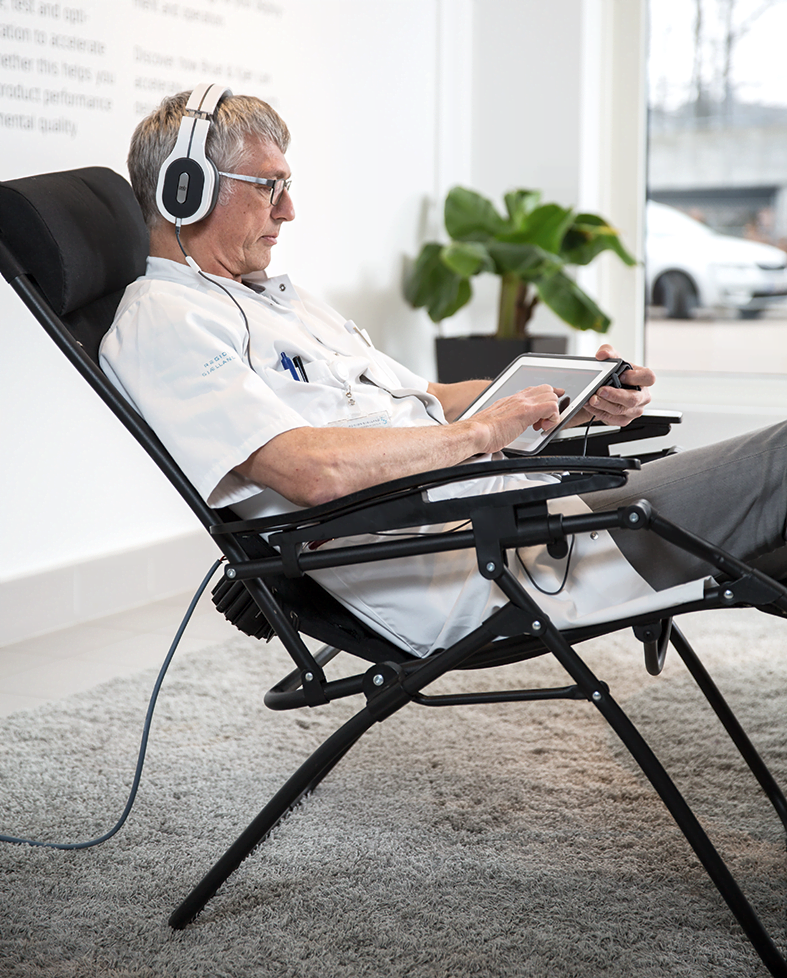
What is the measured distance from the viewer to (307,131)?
3.69 metres

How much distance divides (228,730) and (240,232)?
3.27 feet

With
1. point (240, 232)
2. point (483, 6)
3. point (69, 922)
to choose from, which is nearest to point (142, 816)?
point (69, 922)

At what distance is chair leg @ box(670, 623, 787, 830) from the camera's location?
1592 mm

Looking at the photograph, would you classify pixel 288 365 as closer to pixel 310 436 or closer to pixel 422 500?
pixel 310 436

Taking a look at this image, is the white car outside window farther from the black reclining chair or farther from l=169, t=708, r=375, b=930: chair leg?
l=169, t=708, r=375, b=930: chair leg

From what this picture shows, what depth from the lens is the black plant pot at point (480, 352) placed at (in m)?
4.00

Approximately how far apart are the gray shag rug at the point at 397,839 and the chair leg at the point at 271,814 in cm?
3

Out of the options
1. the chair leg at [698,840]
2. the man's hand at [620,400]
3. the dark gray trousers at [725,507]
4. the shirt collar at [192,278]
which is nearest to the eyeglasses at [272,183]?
the shirt collar at [192,278]

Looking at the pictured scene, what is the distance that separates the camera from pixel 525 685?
7.54 ft

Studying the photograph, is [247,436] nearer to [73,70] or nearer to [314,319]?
[314,319]

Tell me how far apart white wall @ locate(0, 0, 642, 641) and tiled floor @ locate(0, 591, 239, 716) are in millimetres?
139

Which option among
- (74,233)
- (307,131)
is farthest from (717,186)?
(74,233)

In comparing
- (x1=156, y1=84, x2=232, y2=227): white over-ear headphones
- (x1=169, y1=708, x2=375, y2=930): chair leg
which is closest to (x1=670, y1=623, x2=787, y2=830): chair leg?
(x1=169, y1=708, x2=375, y2=930): chair leg

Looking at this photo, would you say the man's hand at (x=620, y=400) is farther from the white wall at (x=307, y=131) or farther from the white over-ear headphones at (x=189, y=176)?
the white wall at (x=307, y=131)
